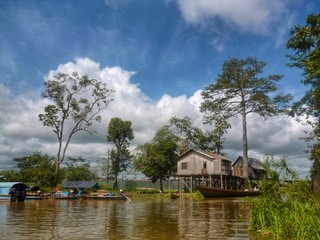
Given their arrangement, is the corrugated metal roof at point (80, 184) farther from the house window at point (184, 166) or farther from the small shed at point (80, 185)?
the house window at point (184, 166)

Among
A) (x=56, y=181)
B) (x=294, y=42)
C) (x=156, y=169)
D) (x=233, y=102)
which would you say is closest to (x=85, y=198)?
(x=56, y=181)

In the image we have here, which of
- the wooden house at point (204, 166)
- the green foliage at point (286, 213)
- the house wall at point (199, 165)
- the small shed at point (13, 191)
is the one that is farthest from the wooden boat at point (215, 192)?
the green foliage at point (286, 213)

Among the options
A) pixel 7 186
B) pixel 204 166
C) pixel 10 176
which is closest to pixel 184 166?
pixel 204 166

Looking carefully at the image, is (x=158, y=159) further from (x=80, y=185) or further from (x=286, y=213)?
(x=286, y=213)

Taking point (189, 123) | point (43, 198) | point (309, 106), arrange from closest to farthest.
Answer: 1. point (309, 106)
2. point (43, 198)
3. point (189, 123)

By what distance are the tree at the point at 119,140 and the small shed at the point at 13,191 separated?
86.4 ft

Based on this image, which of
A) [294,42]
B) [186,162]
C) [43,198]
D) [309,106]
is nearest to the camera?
[294,42]

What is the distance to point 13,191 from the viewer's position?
29406mm

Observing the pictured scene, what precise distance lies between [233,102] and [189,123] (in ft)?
48.6

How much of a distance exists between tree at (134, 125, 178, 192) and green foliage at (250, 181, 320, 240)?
38.7 m

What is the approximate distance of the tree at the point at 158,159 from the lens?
1943 inches

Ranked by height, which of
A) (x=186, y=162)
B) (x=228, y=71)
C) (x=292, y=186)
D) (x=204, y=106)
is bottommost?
(x=292, y=186)

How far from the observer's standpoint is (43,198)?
33.3m

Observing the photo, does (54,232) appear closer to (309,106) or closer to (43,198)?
(309,106)
